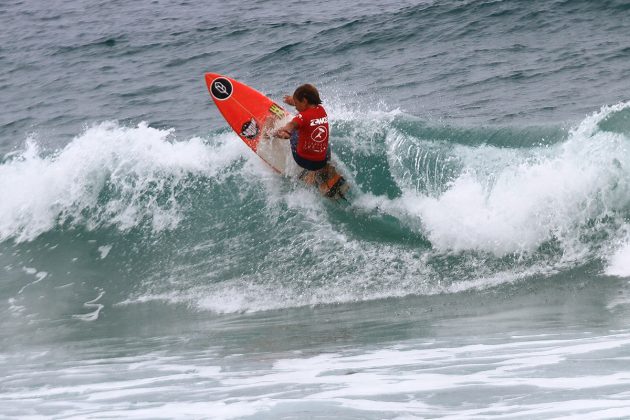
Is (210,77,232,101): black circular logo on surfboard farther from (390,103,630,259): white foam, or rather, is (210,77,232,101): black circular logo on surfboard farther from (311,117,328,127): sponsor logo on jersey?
(390,103,630,259): white foam

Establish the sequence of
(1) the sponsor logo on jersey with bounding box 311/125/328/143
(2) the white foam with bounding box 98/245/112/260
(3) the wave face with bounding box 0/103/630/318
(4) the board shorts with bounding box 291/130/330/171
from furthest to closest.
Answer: (2) the white foam with bounding box 98/245/112/260
(4) the board shorts with bounding box 291/130/330/171
(1) the sponsor logo on jersey with bounding box 311/125/328/143
(3) the wave face with bounding box 0/103/630/318

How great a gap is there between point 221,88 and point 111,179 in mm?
1728

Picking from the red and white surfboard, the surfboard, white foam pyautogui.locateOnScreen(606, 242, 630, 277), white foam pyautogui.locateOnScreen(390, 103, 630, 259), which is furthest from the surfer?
white foam pyautogui.locateOnScreen(606, 242, 630, 277)

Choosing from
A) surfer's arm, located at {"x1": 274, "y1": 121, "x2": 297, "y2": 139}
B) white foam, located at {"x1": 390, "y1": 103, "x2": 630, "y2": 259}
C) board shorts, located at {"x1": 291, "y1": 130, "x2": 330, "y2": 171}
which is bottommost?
white foam, located at {"x1": 390, "y1": 103, "x2": 630, "y2": 259}

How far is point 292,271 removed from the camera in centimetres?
840

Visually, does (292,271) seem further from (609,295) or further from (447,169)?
(609,295)

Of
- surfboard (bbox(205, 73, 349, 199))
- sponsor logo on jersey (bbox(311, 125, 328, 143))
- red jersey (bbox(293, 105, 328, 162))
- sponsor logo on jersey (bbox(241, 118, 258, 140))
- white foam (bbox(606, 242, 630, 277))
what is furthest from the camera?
sponsor logo on jersey (bbox(241, 118, 258, 140))

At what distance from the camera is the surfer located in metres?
8.35

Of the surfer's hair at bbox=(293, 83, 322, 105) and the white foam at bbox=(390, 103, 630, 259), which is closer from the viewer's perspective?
the white foam at bbox=(390, 103, 630, 259)

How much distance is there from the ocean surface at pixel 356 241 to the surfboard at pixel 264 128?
7.3 inches

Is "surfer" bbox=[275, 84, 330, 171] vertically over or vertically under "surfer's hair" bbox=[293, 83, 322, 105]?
under

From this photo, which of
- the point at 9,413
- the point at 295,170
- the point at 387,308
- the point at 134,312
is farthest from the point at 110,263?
the point at 9,413

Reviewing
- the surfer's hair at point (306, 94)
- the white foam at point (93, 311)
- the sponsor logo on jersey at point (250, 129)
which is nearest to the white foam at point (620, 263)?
the surfer's hair at point (306, 94)

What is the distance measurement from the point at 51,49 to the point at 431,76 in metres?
9.27
